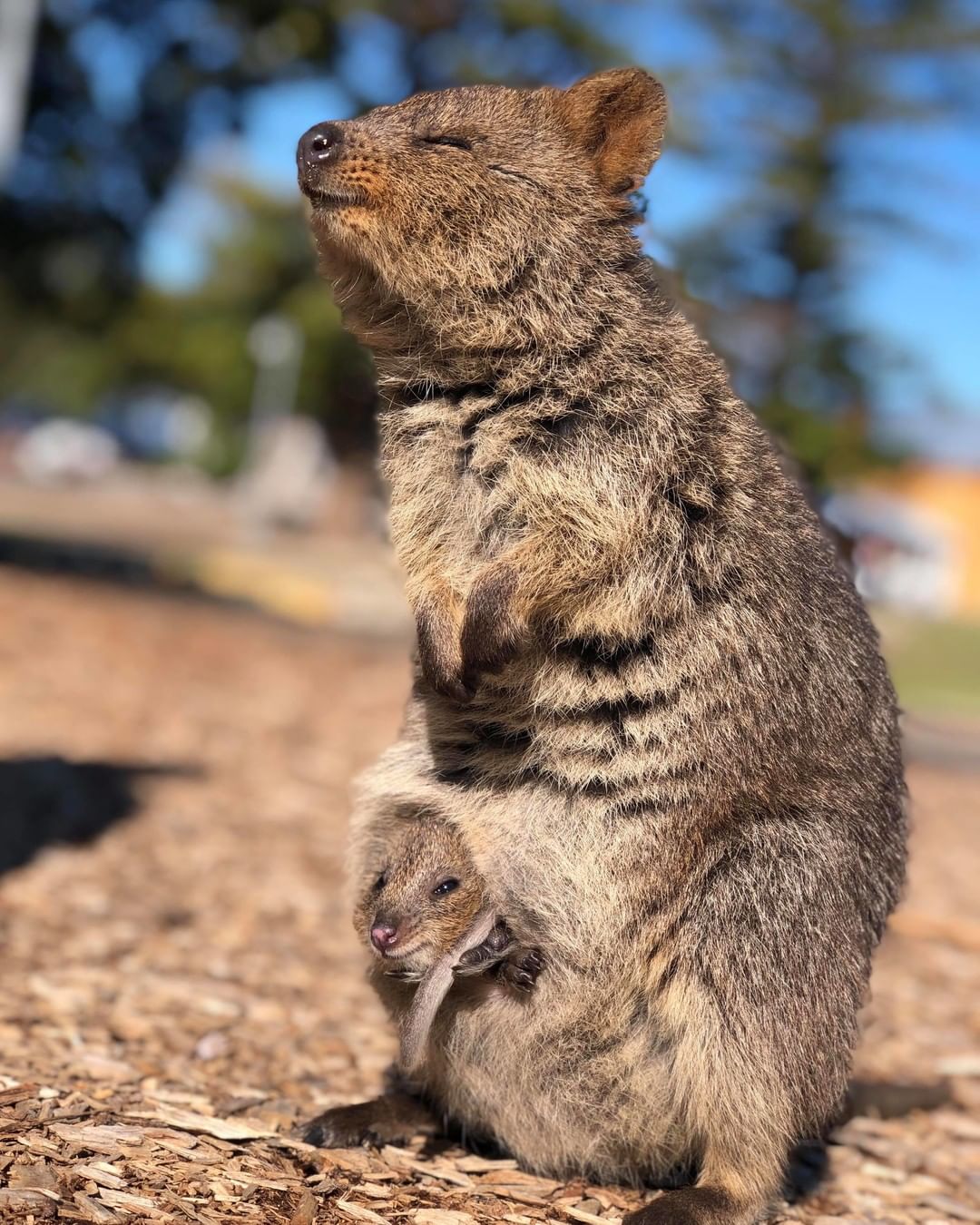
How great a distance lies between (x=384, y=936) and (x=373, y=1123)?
623 mm

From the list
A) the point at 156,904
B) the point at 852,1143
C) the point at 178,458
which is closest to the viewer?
the point at 852,1143

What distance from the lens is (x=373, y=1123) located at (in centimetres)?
368

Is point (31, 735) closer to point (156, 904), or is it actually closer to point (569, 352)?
point (156, 904)

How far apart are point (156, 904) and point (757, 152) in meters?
26.1

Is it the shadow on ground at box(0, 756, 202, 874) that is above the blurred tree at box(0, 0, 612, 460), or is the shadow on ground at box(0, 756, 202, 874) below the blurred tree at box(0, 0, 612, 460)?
below

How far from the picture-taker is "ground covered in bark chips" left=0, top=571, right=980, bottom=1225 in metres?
3.24

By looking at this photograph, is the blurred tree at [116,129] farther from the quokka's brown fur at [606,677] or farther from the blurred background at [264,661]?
the quokka's brown fur at [606,677]

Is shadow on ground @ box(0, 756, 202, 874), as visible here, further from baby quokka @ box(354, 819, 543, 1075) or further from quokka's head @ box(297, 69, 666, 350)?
quokka's head @ box(297, 69, 666, 350)

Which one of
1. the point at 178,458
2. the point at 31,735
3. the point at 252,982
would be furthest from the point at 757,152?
the point at 178,458

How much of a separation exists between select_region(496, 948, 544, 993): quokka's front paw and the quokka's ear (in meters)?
1.92

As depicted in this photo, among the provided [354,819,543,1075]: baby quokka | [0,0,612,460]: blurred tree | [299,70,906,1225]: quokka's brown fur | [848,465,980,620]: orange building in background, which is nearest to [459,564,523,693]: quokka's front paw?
[299,70,906,1225]: quokka's brown fur

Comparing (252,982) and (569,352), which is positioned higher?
(569,352)

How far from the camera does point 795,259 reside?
Result: 98.4 ft

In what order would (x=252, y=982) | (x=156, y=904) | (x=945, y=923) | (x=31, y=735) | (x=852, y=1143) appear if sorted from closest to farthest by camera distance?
1. (x=852, y=1143)
2. (x=252, y=982)
3. (x=156, y=904)
4. (x=945, y=923)
5. (x=31, y=735)
